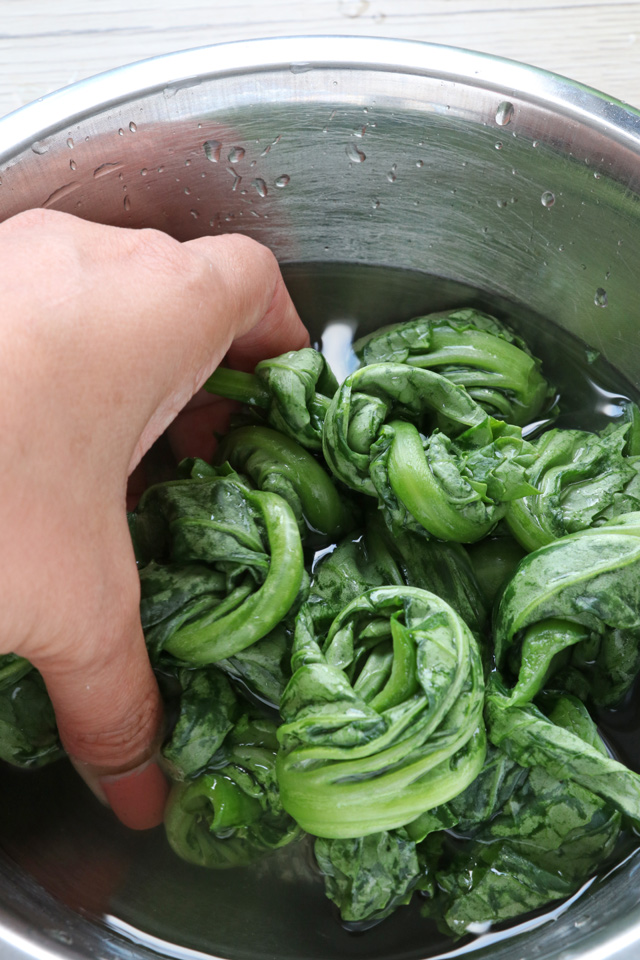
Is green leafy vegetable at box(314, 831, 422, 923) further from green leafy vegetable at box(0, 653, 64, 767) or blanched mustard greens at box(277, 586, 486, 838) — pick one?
green leafy vegetable at box(0, 653, 64, 767)

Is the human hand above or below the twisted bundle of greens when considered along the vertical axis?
above

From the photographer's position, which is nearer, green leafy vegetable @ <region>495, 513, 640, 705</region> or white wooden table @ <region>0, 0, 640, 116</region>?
green leafy vegetable @ <region>495, 513, 640, 705</region>

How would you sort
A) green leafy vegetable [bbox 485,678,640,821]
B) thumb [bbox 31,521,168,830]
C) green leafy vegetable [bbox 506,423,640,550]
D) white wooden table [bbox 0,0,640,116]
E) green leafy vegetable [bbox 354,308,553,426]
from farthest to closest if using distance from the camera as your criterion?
white wooden table [bbox 0,0,640,116], green leafy vegetable [bbox 354,308,553,426], green leafy vegetable [bbox 506,423,640,550], green leafy vegetable [bbox 485,678,640,821], thumb [bbox 31,521,168,830]

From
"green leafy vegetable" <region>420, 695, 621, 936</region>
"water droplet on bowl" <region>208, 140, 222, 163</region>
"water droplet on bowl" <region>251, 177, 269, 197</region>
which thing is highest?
"water droplet on bowl" <region>208, 140, 222, 163</region>

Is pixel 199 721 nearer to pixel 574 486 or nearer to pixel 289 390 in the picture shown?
pixel 289 390

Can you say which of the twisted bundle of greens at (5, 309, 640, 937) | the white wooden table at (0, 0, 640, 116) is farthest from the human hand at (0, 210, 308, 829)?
the white wooden table at (0, 0, 640, 116)

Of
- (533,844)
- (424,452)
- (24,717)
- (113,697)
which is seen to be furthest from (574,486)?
(24,717)


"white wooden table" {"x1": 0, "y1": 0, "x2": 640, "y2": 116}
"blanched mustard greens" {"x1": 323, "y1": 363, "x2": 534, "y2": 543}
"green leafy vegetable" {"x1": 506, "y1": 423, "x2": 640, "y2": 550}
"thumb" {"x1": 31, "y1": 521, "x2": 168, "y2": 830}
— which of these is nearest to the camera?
"thumb" {"x1": 31, "y1": 521, "x2": 168, "y2": 830}
